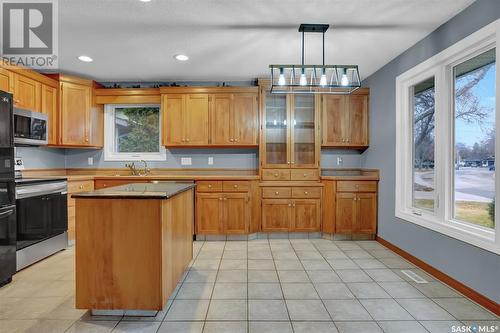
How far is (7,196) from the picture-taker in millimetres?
2711

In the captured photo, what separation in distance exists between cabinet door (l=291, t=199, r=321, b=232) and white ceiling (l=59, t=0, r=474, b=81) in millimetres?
2069

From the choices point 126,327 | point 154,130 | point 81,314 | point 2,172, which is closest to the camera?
point 126,327

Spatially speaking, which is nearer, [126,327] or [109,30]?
[126,327]

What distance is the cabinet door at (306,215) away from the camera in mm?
4289

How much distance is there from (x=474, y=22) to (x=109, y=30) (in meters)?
3.46

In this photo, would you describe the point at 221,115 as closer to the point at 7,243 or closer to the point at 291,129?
the point at 291,129

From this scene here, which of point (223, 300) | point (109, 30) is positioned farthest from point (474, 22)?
point (109, 30)

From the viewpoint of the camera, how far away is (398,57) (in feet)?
11.8

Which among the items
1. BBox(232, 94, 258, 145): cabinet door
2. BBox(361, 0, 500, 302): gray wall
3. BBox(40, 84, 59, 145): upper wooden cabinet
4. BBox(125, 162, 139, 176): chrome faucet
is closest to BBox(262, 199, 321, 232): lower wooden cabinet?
BBox(361, 0, 500, 302): gray wall

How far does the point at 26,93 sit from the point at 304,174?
13.2 ft

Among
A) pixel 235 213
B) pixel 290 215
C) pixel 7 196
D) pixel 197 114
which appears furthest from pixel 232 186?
pixel 7 196

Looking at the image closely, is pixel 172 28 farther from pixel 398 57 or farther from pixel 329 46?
pixel 398 57

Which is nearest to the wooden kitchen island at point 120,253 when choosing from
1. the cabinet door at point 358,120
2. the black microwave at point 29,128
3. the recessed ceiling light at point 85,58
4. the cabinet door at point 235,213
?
the black microwave at point 29,128

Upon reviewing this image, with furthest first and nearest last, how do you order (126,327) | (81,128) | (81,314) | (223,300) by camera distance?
(81,128) < (223,300) < (81,314) < (126,327)
